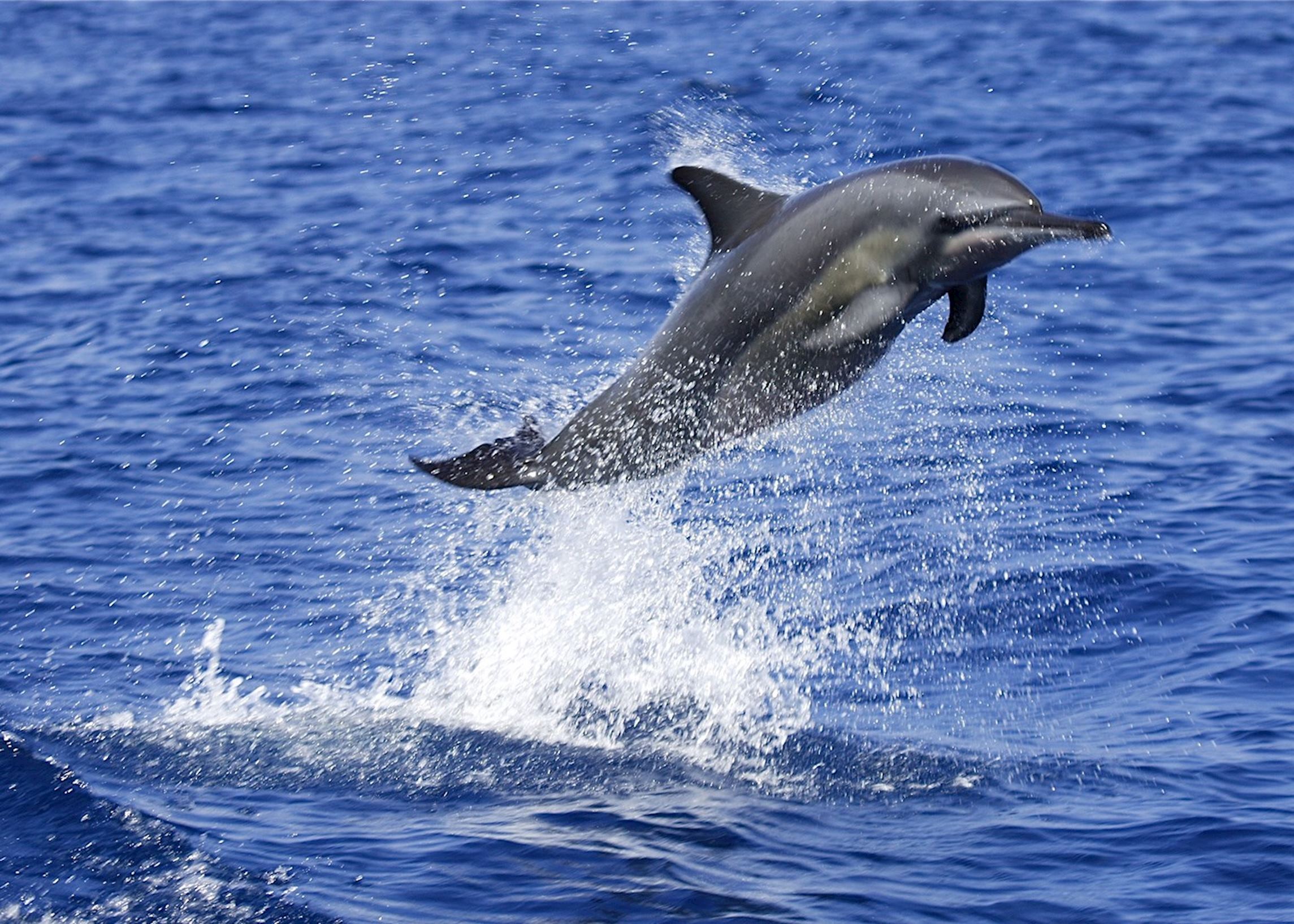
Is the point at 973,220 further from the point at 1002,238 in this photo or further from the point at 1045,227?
the point at 1045,227

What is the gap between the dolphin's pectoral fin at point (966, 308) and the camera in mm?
8758

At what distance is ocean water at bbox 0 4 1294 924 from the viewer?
28.9 feet

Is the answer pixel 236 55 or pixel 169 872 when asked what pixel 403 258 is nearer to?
pixel 169 872

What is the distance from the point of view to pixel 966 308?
8.80 m

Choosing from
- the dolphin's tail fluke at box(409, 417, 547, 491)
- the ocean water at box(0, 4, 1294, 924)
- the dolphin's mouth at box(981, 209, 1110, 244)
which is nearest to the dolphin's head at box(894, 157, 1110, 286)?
the dolphin's mouth at box(981, 209, 1110, 244)

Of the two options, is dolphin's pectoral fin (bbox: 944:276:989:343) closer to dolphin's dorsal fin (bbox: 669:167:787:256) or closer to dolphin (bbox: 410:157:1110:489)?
dolphin (bbox: 410:157:1110:489)

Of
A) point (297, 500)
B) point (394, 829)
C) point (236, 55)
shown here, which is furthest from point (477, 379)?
point (236, 55)

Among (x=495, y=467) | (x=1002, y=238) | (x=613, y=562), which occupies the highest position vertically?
(x=1002, y=238)

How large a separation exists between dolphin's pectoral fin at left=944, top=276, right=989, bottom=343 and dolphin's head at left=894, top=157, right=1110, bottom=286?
20cm

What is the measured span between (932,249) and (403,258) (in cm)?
1202

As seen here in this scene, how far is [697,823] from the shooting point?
910 cm

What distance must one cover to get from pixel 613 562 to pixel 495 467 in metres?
2.91

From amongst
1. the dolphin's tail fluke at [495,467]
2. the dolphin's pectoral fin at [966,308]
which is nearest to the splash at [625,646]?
the dolphin's tail fluke at [495,467]

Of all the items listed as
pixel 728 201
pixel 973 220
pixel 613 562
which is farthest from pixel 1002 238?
pixel 613 562
